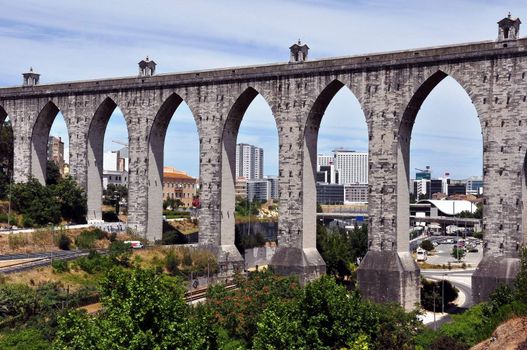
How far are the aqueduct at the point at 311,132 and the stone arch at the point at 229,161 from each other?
0.11m

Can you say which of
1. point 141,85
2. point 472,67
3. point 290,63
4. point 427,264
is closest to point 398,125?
point 472,67

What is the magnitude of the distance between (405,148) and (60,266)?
28.8 m

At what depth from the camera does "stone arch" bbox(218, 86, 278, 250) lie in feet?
225


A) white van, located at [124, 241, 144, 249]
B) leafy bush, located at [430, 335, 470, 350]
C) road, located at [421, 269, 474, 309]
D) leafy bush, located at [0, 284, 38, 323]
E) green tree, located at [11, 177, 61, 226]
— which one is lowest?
road, located at [421, 269, 474, 309]

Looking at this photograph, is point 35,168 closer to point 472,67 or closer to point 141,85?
point 141,85

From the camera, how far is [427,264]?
10156 centimetres

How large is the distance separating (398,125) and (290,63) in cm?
1163

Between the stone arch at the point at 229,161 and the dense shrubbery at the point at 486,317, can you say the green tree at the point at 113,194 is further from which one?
the dense shrubbery at the point at 486,317

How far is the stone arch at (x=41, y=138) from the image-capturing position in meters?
82.3

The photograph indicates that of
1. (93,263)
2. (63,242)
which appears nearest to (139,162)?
(63,242)

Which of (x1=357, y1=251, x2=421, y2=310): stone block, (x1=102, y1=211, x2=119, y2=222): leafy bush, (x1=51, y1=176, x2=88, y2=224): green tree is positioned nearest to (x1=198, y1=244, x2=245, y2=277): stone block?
(x1=357, y1=251, x2=421, y2=310): stone block

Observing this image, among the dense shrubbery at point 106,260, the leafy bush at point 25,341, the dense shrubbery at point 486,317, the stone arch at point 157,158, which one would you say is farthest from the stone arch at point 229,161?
the leafy bush at point 25,341

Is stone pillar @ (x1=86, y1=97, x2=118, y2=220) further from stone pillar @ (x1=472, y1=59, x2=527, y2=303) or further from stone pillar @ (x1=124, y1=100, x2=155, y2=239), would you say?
stone pillar @ (x1=472, y1=59, x2=527, y2=303)

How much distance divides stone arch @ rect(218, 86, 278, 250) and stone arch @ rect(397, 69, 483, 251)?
15.0 metres
